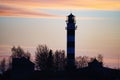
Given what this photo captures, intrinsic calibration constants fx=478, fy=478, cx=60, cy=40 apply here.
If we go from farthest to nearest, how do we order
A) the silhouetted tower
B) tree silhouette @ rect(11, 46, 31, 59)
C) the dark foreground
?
tree silhouette @ rect(11, 46, 31, 59) → the silhouetted tower → the dark foreground

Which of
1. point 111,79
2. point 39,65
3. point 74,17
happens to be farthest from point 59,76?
point 39,65

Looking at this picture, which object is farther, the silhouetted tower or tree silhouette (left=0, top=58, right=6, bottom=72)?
tree silhouette (left=0, top=58, right=6, bottom=72)

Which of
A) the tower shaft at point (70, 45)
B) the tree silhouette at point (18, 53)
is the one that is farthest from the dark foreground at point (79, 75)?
the tree silhouette at point (18, 53)

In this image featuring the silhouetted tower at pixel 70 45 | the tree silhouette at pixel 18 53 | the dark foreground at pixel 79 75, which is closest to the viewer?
the dark foreground at pixel 79 75

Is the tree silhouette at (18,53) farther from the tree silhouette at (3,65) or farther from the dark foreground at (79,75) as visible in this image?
the dark foreground at (79,75)

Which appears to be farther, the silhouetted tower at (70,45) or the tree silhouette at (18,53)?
the tree silhouette at (18,53)

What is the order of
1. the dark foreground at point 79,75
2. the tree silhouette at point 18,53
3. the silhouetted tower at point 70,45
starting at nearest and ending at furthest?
the dark foreground at point 79,75 < the silhouetted tower at point 70,45 < the tree silhouette at point 18,53

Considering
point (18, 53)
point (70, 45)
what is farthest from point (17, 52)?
point (70, 45)

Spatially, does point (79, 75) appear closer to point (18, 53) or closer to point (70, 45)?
point (70, 45)

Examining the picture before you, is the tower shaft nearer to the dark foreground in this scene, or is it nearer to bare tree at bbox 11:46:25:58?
the dark foreground

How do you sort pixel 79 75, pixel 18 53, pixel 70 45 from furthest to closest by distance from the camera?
pixel 18 53 → pixel 70 45 → pixel 79 75

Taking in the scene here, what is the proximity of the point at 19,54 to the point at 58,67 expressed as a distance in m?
15.9

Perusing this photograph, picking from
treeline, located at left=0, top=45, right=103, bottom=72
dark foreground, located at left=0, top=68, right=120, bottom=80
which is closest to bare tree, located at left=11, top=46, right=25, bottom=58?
treeline, located at left=0, top=45, right=103, bottom=72

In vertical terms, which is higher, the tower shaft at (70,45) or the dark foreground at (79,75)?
the tower shaft at (70,45)
